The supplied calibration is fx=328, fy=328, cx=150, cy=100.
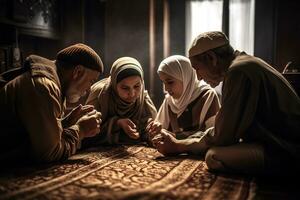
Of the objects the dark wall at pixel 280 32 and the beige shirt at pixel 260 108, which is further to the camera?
the dark wall at pixel 280 32

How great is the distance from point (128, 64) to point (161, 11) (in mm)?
2217

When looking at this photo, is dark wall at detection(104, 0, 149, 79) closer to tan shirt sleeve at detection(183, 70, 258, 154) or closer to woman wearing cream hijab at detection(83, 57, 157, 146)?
woman wearing cream hijab at detection(83, 57, 157, 146)

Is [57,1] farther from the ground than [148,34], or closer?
farther from the ground

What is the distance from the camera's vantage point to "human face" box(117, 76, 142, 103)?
10.5 ft

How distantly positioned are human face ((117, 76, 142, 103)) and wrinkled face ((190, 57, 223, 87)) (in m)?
0.88

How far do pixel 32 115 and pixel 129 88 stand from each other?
124 centimetres

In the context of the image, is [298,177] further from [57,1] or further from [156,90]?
[57,1]

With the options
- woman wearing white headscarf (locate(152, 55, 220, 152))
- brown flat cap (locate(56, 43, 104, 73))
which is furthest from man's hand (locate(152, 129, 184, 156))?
brown flat cap (locate(56, 43, 104, 73))

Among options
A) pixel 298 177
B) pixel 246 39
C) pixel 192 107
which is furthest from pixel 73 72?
pixel 246 39

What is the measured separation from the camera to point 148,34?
522 centimetres

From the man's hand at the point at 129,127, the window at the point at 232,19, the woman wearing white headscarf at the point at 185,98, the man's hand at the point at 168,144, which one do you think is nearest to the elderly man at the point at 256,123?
the man's hand at the point at 168,144

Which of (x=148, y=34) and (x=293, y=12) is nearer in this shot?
(x=293, y=12)

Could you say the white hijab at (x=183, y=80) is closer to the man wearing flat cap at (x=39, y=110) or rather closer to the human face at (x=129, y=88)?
the human face at (x=129, y=88)

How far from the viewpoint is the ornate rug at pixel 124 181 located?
175 cm
